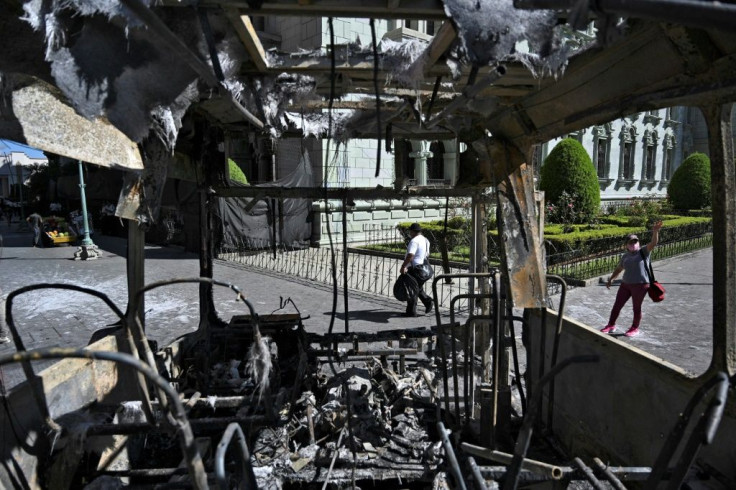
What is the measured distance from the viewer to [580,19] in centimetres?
158

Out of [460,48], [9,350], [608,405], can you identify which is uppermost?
[460,48]

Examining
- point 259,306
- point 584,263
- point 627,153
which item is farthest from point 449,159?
point 627,153

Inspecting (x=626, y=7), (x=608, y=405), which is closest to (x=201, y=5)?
(x=626, y=7)

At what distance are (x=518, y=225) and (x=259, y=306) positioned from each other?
23.0 feet

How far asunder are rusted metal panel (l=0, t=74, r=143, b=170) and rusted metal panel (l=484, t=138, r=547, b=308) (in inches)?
119

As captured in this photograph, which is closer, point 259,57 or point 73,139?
point 73,139

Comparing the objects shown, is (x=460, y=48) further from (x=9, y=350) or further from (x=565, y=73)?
(x=9, y=350)

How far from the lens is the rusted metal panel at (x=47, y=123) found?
8.32ft

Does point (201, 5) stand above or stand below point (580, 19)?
above

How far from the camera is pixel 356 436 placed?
400cm

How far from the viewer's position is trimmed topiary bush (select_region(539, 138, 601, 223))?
786 inches

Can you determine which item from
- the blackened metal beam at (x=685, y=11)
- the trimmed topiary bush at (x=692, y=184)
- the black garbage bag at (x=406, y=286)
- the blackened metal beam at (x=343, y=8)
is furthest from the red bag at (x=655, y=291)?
the trimmed topiary bush at (x=692, y=184)

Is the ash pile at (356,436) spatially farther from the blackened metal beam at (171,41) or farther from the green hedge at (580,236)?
the green hedge at (580,236)

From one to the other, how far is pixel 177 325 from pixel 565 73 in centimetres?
790
